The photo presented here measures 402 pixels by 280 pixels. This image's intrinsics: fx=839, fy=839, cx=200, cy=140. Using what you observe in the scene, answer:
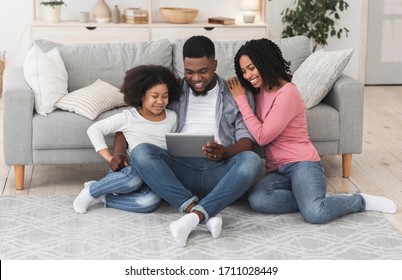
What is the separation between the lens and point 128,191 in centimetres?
391

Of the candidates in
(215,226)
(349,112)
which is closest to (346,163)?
(349,112)

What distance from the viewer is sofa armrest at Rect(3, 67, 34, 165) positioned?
421 centimetres

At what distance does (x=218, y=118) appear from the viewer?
13.0ft

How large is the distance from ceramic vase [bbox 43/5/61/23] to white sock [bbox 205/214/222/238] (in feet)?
11.8

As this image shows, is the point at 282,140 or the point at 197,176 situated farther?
the point at 282,140

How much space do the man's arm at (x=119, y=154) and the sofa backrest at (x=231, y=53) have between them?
34.6 inches

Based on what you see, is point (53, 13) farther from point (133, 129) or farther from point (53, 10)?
point (133, 129)

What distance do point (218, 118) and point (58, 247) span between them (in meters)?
0.99

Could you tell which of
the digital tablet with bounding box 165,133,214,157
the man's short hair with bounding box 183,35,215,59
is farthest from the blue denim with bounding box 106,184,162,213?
the man's short hair with bounding box 183,35,215,59

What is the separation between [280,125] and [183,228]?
73 centimetres

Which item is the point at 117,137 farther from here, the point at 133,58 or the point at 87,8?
the point at 87,8

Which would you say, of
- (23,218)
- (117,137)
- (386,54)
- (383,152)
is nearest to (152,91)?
(117,137)

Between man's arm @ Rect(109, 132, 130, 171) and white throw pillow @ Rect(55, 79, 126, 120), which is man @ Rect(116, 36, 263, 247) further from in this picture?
white throw pillow @ Rect(55, 79, 126, 120)

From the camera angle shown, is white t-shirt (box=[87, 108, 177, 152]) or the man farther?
white t-shirt (box=[87, 108, 177, 152])
